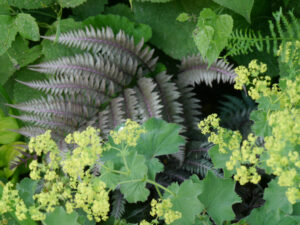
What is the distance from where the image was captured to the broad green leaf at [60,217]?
104 centimetres

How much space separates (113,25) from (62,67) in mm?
338

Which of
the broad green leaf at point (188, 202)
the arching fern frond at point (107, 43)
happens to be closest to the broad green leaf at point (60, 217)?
the broad green leaf at point (188, 202)

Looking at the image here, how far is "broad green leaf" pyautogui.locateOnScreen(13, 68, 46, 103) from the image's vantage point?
176 cm

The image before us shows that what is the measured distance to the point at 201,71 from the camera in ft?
5.15

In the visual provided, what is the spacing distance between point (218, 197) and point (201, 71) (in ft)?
2.11

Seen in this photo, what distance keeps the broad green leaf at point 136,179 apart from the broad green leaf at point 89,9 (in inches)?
41.6

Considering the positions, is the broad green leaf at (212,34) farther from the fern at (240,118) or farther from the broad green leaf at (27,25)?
the broad green leaf at (27,25)

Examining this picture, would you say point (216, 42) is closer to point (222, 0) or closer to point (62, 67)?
point (222, 0)

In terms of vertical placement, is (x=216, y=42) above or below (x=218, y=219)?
above

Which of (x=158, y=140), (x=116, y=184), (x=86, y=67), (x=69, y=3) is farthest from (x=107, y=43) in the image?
(x=116, y=184)

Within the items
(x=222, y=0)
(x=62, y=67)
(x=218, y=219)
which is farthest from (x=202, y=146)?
(x=62, y=67)

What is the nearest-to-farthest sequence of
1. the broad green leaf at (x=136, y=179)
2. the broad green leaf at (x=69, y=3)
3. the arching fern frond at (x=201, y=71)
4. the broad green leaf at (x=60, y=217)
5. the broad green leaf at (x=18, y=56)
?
the broad green leaf at (x=136, y=179) → the broad green leaf at (x=60, y=217) → the arching fern frond at (x=201, y=71) → the broad green leaf at (x=69, y=3) → the broad green leaf at (x=18, y=56)

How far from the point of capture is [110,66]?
1653 mm

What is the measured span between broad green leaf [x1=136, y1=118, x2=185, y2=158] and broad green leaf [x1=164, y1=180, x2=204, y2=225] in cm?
21
